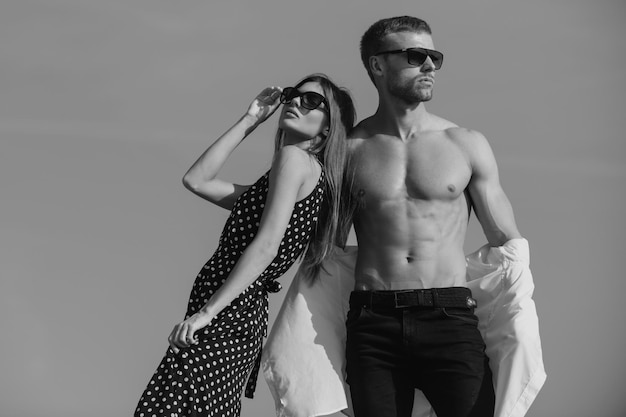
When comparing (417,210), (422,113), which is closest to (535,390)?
(417,210)

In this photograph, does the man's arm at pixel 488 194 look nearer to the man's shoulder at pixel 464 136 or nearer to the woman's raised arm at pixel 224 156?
the man's shoulder at pixel 464 136

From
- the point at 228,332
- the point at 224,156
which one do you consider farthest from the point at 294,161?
the point at 228,332

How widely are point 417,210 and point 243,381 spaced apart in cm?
119

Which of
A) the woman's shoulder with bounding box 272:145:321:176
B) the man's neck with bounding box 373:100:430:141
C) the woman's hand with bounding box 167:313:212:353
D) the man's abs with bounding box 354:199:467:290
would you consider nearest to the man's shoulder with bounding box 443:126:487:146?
the man's neck with bounding box 373:100:430:141

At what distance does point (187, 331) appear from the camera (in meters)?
5.72

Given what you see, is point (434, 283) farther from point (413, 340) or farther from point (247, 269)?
point (247, 269)

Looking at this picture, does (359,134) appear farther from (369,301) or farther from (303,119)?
(369,301)

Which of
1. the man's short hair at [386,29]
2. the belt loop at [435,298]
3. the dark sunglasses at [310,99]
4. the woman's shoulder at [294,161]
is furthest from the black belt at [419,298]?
the man's short hair at [386,29]

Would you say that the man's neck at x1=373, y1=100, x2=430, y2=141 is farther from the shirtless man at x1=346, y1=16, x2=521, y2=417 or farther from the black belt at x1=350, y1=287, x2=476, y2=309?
the black belt at x1=350, y1=287, x2=476, y2=309

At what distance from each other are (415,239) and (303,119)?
2.62 ft

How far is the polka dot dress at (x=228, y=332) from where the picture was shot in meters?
5.72

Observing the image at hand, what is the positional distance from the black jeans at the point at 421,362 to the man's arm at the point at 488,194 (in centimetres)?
46

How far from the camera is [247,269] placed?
5762mm

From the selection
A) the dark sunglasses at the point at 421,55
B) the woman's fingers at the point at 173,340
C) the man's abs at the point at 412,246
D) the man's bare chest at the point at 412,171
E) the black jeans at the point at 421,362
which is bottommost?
the black jeans at the point at 421,362
